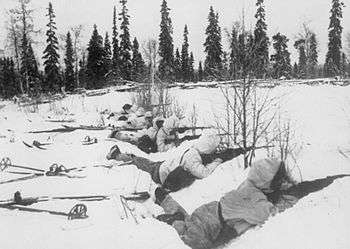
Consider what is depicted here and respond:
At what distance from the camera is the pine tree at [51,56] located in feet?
147

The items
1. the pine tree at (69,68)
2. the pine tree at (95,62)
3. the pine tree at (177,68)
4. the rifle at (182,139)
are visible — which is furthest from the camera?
the pine tree at (69,68)

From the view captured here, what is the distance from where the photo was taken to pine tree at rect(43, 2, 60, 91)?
44.7m

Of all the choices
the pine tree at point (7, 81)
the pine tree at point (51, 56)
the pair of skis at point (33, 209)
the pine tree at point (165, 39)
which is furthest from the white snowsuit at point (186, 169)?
the pine tree at point (7, 81)

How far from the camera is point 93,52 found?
1869 inches

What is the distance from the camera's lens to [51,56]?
46.2 m

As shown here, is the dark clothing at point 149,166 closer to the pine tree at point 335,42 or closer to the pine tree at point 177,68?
the pine tree at point 335,42

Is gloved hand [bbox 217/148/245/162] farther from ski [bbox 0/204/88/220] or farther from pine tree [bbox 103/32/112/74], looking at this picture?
pine tree [bbox 103/32/112/74]

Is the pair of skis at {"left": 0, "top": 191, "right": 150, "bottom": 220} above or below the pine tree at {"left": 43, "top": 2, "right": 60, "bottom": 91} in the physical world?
below

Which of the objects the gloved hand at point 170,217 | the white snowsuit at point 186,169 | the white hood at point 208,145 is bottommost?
the gloved hand at point 170,217

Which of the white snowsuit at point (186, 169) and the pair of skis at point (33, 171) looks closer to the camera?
the white snowsuit at point (186, 169)

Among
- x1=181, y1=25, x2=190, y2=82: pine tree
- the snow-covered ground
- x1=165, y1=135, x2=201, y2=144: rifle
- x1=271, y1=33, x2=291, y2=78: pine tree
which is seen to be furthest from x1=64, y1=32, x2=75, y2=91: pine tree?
x1=165, y1=135, x2=201, y2=144: rifle

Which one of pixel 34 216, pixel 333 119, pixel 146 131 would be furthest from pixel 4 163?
pixel 333 119

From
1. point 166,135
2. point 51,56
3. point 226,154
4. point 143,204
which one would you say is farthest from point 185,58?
point 143,204

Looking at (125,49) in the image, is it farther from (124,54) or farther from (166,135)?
(166,135)
